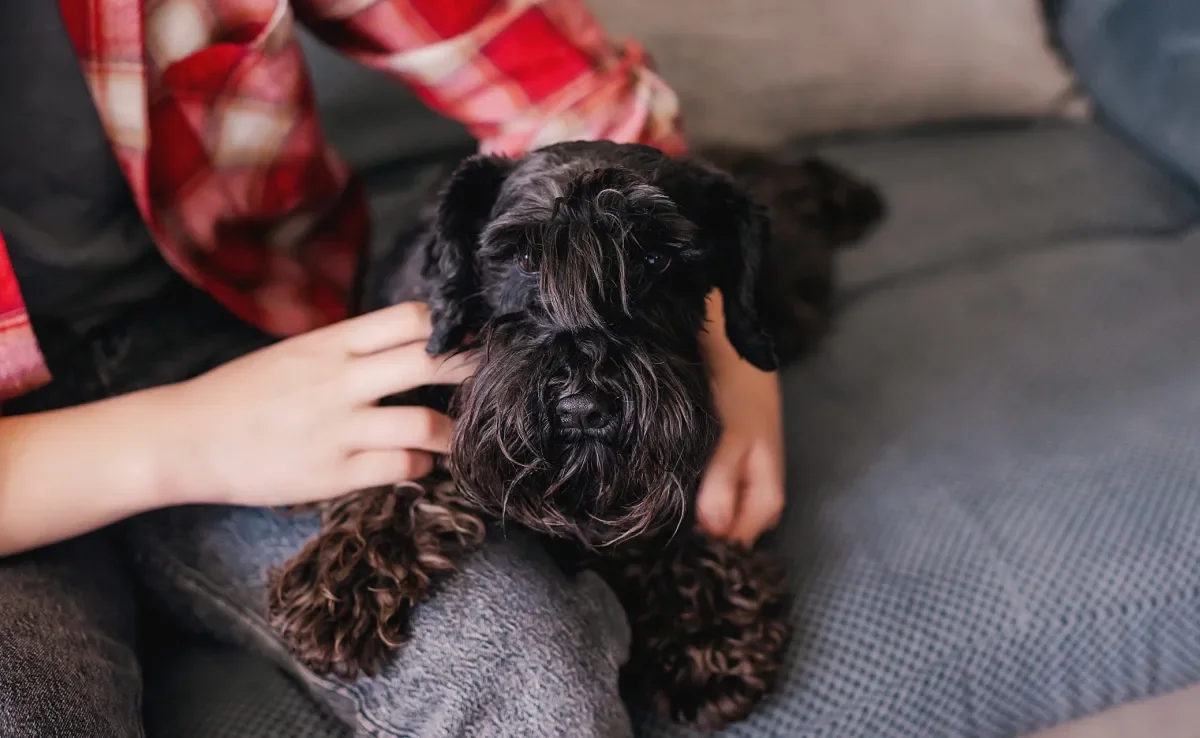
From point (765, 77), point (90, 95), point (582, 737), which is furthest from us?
point (765, 77)

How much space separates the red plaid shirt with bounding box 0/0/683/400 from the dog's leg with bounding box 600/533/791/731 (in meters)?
0.62

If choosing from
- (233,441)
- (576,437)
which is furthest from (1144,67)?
(233,441)

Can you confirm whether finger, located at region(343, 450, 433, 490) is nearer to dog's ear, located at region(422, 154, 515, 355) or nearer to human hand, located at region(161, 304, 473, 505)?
human hand, located at region(161, 304, 473, 505)

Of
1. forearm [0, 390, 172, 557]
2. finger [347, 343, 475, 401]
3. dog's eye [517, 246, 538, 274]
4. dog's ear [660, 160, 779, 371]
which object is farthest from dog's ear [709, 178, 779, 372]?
forearm [0, 390, 172, 557]

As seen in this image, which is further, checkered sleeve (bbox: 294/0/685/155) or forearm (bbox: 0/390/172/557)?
checkered sleeve (bbox: 294/0/685/155)

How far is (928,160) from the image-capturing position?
2070 millimetres

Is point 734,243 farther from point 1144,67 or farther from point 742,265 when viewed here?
point 1144,67

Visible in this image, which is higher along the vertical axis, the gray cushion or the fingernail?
the fingernail

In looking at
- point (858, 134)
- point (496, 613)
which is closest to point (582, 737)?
point (496, 613)

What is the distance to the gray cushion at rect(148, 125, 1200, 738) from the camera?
45.6 inches

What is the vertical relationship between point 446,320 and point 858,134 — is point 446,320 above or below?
above

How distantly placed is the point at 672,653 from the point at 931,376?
69 cm

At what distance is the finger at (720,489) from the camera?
48.1 inches

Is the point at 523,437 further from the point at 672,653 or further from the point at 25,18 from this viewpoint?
the point at 25,18
